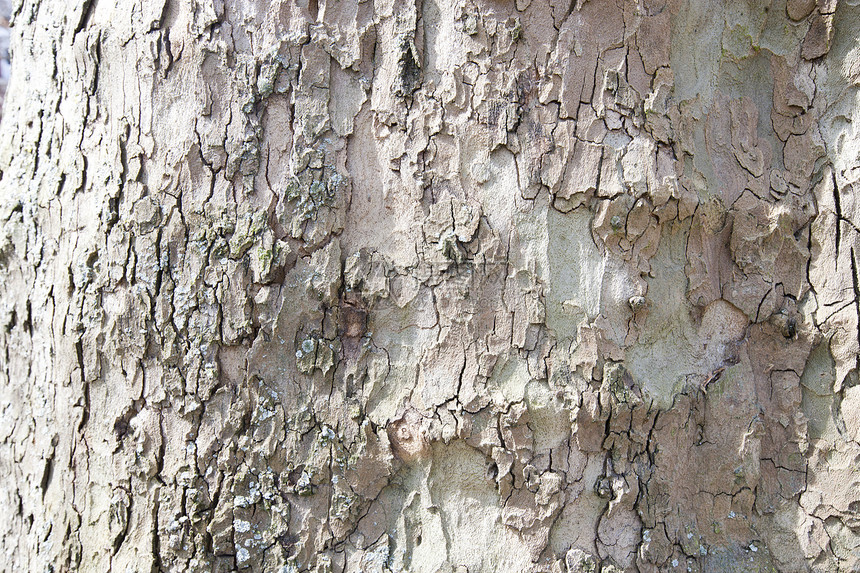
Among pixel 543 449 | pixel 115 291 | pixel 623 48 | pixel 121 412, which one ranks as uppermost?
pixel 623 48

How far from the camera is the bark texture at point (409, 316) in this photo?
1.48 meters

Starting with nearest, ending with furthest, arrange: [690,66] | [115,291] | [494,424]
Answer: [494,424] < [115,291] < [690,66]

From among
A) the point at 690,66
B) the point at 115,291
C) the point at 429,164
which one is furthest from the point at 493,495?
the point at 690,66

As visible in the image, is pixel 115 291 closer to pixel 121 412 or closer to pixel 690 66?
pixel 121 412

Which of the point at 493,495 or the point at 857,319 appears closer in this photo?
the point at 493,495

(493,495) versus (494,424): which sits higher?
(494,424)

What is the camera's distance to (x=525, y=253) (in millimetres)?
1505

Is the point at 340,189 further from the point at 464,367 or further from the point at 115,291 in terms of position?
the point at 115,291

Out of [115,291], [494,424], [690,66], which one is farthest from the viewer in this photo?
[690,66]

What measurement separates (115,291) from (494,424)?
1.10 meters

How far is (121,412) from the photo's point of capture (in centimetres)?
156

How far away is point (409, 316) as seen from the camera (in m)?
1.51

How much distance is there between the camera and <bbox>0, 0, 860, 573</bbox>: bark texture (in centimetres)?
148

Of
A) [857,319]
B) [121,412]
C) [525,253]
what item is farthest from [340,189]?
[857,319]
